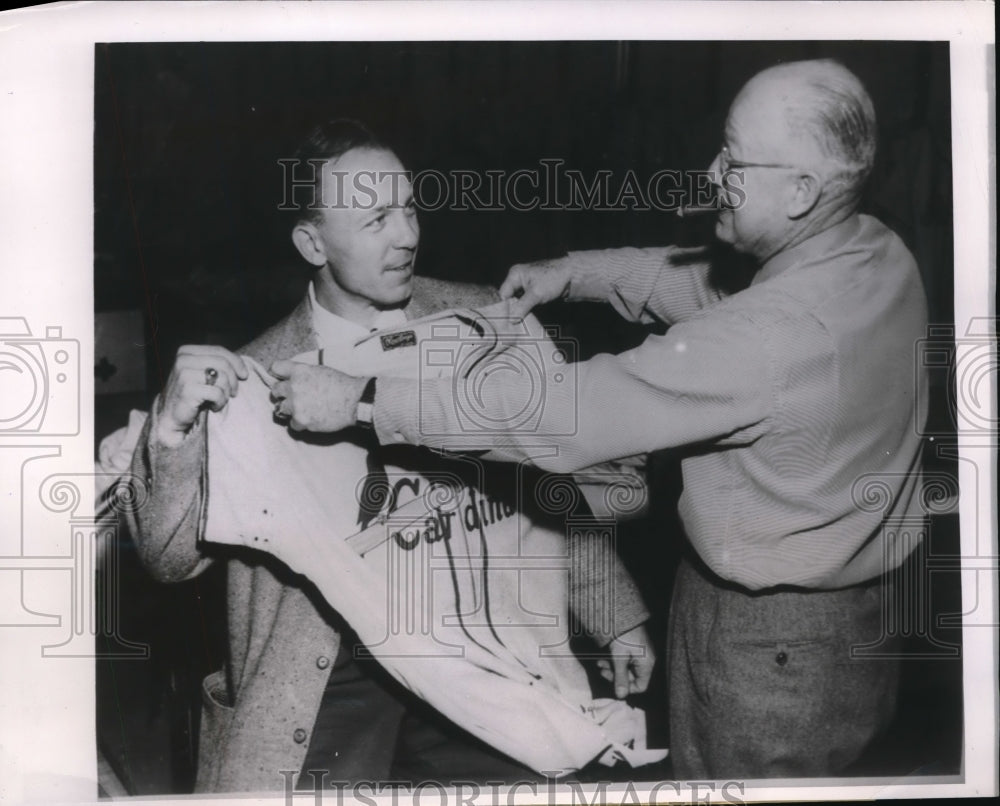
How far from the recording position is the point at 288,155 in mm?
2342

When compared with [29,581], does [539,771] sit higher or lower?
lower

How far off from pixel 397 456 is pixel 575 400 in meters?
0.43

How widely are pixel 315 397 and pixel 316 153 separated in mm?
560

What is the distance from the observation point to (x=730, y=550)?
92.2 inches

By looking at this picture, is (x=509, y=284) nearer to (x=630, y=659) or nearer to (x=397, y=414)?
(x=397, y=414)

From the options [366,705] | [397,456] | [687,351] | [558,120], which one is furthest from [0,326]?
[687,351]

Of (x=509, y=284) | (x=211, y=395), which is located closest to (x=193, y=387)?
(x=211, y=395)

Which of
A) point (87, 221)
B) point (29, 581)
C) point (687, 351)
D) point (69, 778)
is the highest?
point (87, 221)

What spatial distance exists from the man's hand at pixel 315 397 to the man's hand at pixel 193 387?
0.10 m

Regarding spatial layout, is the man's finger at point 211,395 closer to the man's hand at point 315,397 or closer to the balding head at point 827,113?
the man's hand at point 315,397

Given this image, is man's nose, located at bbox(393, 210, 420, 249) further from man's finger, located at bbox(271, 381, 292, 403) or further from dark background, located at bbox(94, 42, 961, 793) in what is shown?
man's finger, located at bbox(271, 381, 292, 403)

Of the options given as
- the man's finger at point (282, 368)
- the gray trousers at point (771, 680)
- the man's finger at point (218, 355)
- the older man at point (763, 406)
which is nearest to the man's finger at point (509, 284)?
the older man at point (763, 406)

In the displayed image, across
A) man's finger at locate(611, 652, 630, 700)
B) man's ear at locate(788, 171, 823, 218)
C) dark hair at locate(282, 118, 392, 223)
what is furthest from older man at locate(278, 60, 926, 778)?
dark hair at locate(282, 118, 392, 223)

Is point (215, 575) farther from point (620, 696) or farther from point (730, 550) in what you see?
point (730, 550)
